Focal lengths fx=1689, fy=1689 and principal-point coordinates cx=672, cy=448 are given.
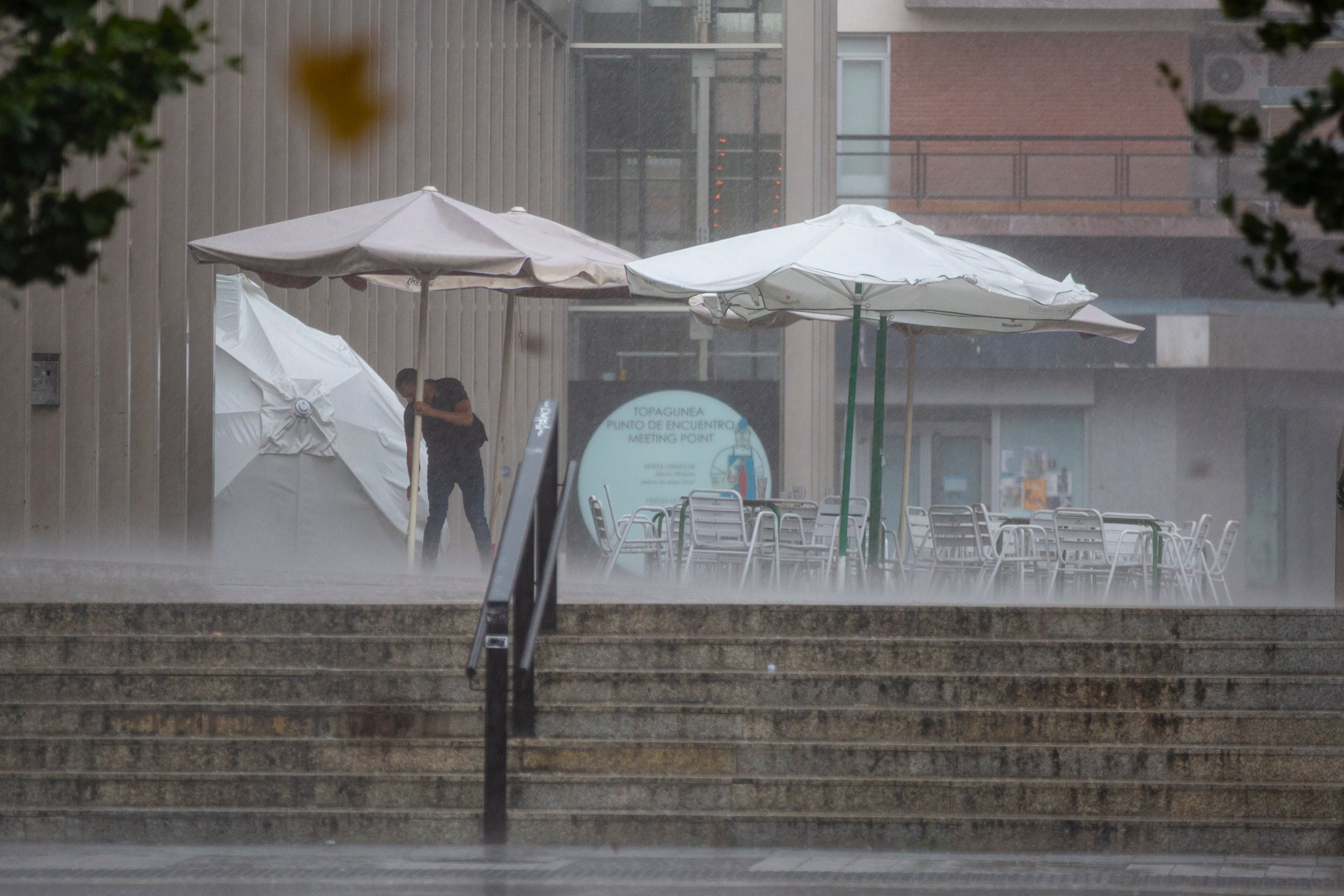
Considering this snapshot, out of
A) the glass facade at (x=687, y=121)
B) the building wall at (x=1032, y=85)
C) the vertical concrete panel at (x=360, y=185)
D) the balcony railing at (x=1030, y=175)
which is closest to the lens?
the vertical concrete panel at (x=360, y=185)

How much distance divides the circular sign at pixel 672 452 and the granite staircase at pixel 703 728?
8726mm

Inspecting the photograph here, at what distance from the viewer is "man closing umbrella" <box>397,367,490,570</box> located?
1153cm

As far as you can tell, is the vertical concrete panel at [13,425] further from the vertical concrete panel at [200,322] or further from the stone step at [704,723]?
the stone step at [704,723]

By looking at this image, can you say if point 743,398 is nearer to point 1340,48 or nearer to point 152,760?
point 152,760

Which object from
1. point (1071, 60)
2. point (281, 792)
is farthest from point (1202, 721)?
point (1071, 60)

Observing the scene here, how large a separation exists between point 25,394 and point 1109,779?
276 inches

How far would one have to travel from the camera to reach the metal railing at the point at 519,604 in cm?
648

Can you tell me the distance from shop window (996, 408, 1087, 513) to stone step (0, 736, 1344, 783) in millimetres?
16848

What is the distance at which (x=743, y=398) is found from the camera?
1647cm

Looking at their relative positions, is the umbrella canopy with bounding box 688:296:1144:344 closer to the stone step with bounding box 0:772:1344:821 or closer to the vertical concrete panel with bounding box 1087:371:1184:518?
the stone step with bounding box 0:772:1344:821

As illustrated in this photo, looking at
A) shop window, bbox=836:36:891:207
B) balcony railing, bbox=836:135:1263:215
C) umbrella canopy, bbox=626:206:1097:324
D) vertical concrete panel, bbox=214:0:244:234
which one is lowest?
umbrella canopy, bbox=626:206:1097:324

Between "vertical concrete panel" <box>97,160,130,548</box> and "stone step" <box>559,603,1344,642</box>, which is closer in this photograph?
"stone step" <box>559,603,1344,642</box>

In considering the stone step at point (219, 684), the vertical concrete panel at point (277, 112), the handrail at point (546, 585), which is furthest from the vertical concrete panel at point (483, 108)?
the stone step at point (219, 684)

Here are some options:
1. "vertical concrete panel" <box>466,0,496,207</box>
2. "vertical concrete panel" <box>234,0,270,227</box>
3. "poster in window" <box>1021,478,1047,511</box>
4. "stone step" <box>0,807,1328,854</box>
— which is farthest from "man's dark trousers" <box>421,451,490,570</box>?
"poster in window" <box>1021,478,1047,511</box>
